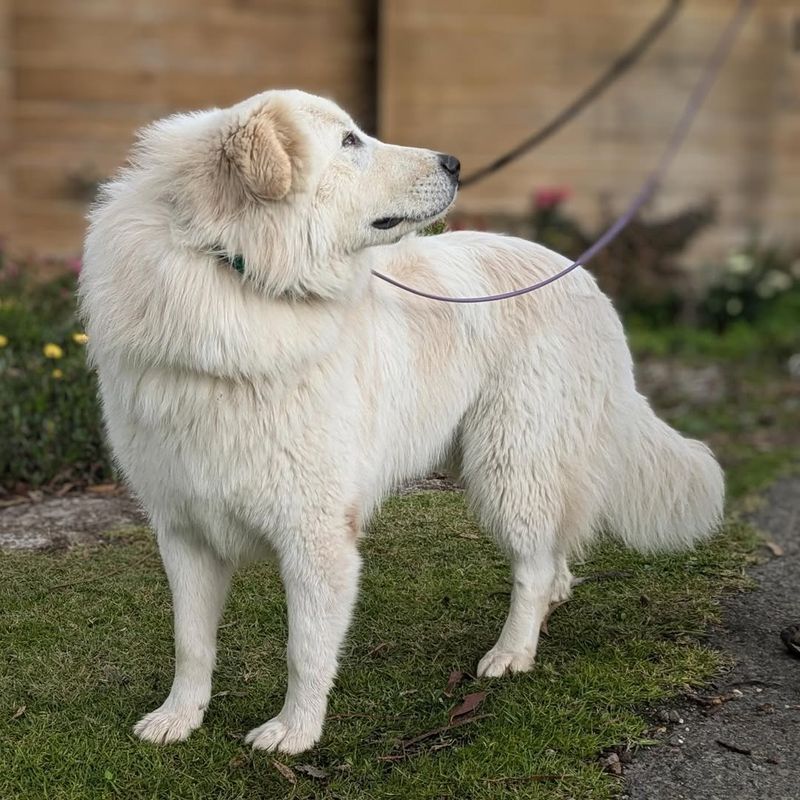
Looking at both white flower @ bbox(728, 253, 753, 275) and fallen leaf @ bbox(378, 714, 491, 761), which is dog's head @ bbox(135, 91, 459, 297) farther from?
white flower @ bbox(728, 253, 753, 275)

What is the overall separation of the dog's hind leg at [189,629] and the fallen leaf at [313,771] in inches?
14.8

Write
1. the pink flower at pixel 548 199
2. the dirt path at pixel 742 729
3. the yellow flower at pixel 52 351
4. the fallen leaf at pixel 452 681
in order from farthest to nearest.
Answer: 1. the pink flower at pixel 548 199
2. the yellow flower at pixel 52 351
3. the fallen leaf at pixel 452 681
4. the dirt path at pixel 742 729

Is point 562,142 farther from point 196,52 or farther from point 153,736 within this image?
point 153,736

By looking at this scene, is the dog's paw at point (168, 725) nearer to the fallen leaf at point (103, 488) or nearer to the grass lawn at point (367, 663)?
the grass lawn at point (367, 663)

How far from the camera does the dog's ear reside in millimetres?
2766

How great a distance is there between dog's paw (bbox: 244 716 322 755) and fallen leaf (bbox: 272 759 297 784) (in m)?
0.06

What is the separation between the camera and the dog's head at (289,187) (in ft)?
9.30

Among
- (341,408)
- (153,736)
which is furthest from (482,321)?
(153,736)

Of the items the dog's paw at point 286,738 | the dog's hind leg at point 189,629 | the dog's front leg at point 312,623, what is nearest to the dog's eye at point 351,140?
the dog's front leg at point 312,623

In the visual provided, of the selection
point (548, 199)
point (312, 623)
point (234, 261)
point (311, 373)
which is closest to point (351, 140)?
point (234, 261)

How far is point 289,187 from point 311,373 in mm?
505

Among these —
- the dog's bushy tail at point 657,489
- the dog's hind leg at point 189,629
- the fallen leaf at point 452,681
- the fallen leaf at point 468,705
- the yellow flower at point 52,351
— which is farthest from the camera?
the yellow flower at point 52,351

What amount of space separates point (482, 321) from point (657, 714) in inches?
49.9

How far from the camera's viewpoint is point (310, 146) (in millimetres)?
2881
